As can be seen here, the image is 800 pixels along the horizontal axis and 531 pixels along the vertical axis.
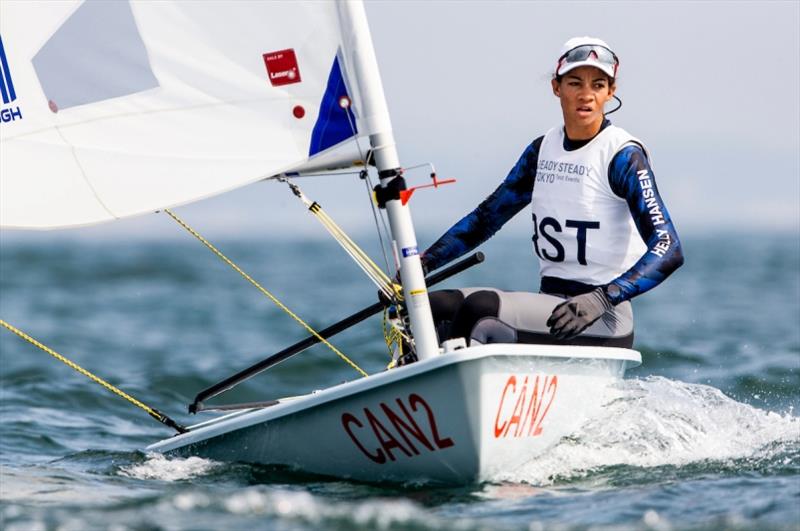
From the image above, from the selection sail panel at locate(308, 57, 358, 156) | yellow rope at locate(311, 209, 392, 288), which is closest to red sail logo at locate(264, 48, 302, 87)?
sail panel at locate(308, 57, 358, 156)

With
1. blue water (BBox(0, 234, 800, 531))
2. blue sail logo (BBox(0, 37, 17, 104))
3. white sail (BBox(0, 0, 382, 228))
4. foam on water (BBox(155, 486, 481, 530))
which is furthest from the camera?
blue sail logo (BBox(0, 37, 17, 104))

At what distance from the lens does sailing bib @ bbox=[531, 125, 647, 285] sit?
5.10 m

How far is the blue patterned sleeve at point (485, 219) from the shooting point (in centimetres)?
561

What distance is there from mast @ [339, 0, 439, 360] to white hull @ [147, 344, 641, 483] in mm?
225

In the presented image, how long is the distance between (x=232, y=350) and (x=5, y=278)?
16569mm

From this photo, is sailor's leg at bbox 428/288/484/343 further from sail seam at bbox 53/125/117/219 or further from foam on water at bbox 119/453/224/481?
sail seam at bbox 53/125/117/219

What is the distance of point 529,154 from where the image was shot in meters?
5.52

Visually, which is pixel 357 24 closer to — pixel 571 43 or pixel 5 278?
pixel 571 43

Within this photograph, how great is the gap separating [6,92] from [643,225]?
2597 mm

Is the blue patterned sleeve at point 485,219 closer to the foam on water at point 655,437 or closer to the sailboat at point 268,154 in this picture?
the sailboat at point 268,154

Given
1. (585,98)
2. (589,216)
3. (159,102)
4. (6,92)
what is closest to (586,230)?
(589,216)

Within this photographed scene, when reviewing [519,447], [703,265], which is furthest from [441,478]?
[703,265]

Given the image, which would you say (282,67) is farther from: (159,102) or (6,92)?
(6,92)

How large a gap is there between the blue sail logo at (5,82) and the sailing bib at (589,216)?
2.21m
